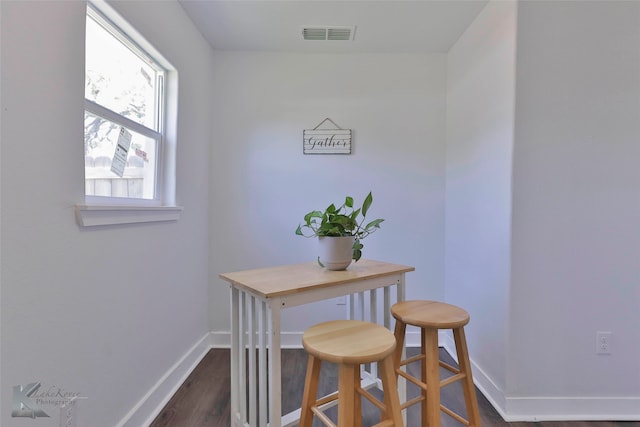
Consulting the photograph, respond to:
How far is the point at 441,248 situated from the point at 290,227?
1334mm

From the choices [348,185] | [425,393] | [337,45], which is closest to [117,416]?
[425,393]

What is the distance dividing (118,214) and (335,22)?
6.19ft

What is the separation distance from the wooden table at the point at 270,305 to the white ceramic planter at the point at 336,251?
42 millimetres

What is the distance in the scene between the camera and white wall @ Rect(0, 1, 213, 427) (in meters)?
0.83

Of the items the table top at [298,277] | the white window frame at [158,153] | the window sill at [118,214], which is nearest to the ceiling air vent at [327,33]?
the white window frame at [158,153]

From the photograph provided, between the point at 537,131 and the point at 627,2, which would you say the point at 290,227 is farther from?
the point at 627,2

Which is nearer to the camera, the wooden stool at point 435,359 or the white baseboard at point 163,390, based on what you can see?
the wooden stool at point 435,359

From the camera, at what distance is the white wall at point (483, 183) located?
1.61 metres

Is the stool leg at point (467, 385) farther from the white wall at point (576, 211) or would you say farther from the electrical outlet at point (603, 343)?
the electrical outlet at point (603, 343)

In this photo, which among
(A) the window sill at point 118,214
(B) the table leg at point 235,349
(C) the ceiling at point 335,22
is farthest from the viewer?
(C) the ceiling at point 335,22

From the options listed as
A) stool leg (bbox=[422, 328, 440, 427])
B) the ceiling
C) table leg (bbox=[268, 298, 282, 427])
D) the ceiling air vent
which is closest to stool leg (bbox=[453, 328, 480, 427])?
stool leg (bbox=[422, 328, 440, 427])

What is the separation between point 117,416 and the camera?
1275 mm

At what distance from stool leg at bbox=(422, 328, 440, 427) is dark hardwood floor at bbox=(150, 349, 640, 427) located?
1.39ft

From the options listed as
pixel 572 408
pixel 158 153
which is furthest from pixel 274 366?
pixel 572 408
